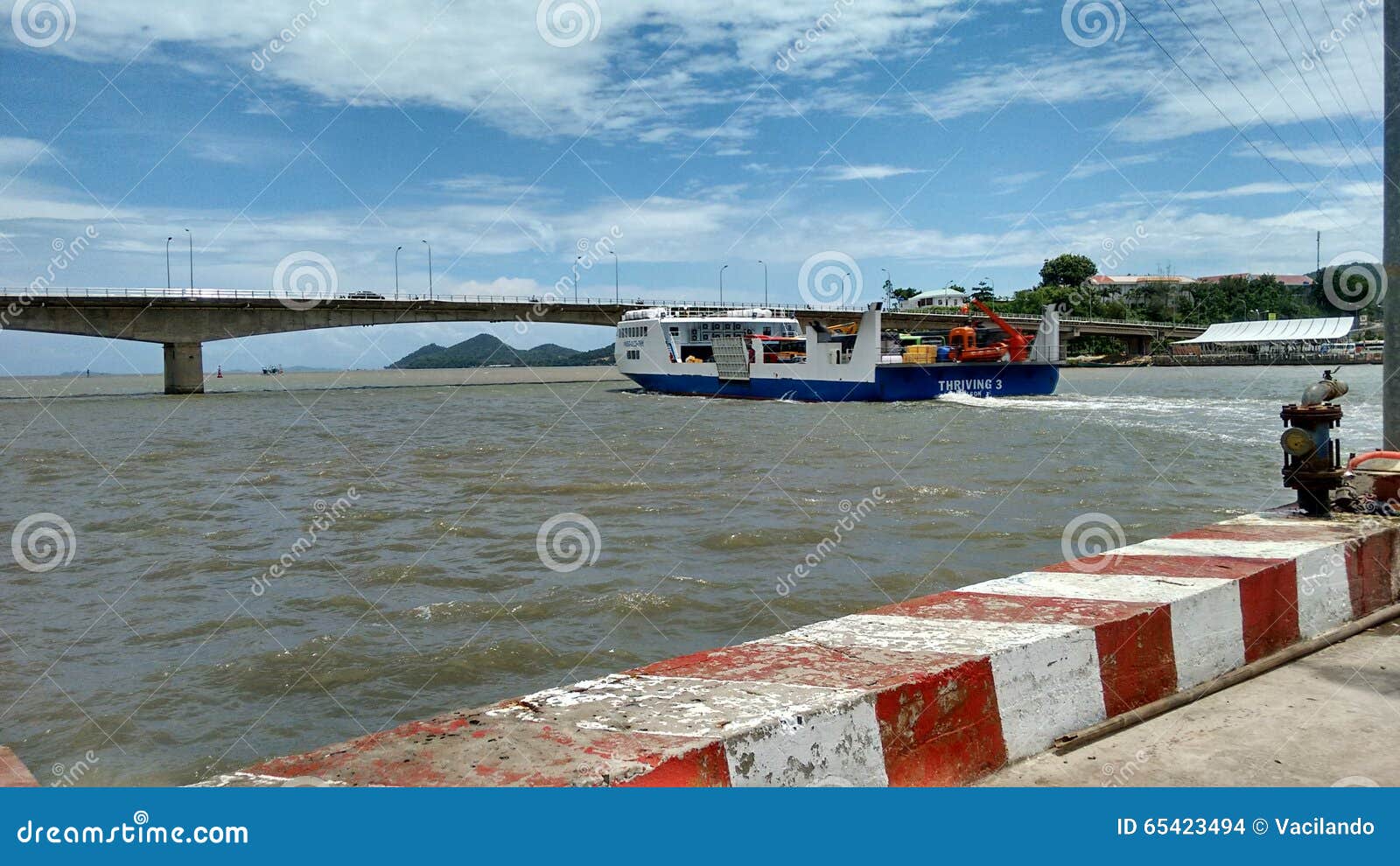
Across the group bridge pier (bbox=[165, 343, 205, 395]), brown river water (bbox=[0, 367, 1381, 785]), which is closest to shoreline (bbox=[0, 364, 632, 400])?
bridge pier (bbox=[165, 343, 205, 395])

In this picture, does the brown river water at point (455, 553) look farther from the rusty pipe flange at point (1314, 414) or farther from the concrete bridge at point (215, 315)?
the concrete bridge at point (215, 315)

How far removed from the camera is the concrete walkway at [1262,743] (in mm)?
2383

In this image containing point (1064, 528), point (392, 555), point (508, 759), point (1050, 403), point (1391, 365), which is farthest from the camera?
point (1050, 403)

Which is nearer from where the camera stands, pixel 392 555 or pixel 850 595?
pixel 850 595

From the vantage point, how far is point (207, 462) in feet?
49.4

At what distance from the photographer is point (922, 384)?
103 feet

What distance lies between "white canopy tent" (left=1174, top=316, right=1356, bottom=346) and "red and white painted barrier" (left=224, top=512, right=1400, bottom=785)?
9223 cm

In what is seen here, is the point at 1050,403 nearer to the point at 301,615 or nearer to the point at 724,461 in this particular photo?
the point at 724,461

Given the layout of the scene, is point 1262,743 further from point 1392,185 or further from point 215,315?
point 215,315

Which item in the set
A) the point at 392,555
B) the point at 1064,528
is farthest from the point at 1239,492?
the point at 392,555

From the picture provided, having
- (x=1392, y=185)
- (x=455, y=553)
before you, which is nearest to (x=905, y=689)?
(x=1392, y=185)

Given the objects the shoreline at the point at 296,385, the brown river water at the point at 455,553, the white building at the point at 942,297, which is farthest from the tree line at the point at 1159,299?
the brown river water at the point at 455,553

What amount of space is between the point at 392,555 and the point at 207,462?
9.34m

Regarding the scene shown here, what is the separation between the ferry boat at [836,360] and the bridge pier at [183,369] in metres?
21.2
